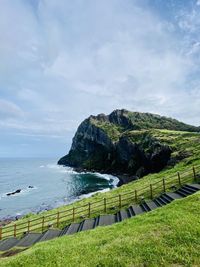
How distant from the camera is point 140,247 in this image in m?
10.8

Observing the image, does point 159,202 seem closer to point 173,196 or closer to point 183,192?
point 173,196

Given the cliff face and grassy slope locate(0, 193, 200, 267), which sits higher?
the cliff face

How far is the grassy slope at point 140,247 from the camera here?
32.5ft

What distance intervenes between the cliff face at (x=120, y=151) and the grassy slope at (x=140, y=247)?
3043 inches

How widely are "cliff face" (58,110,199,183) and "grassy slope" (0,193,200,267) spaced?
77.3m

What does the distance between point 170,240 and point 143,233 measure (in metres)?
1.54

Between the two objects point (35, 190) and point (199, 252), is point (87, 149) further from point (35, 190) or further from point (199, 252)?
point (199, 252)

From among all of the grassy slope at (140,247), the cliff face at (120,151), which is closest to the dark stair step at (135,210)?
the grassy slope at (140,247)

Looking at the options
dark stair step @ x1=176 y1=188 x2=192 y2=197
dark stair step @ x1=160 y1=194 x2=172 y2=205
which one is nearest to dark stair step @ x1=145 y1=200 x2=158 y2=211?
dark stair step @ x1=160 y1=194 x2=172 y2=205

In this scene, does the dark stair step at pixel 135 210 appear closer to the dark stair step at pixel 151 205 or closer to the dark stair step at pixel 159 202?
the dark stair step at pixel 151 205

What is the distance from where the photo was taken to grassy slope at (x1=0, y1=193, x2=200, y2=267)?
32.5ft

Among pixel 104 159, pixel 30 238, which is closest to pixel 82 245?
pixel 30 238

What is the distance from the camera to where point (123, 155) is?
12531cm

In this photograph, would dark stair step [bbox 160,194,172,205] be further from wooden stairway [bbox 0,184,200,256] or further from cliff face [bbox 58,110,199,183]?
cliff face [bbox 58,110,199,183]
